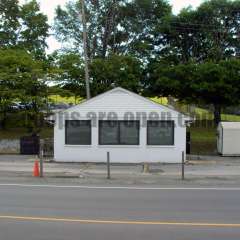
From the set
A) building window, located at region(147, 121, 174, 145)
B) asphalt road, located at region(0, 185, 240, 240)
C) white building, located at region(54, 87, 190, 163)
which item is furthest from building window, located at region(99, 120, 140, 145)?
asphalt road, located at region(0, 185, 240, 240)

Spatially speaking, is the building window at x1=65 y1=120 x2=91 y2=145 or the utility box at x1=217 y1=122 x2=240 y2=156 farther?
the utility box at x1=217 y1=122 x2=240 y2=156

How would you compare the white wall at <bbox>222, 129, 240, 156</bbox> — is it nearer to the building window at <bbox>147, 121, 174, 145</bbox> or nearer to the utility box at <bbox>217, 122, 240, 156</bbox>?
the utility box at <bbox>217, 122, 240, 156</bbox>

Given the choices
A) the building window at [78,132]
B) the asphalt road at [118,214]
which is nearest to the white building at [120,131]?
the building window at [78,132]

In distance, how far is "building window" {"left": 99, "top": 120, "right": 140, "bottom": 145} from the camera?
28172 mm

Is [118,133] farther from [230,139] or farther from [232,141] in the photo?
[232,141]

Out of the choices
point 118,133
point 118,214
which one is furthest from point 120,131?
point 118,214

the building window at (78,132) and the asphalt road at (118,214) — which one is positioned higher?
the building window at (78,132)

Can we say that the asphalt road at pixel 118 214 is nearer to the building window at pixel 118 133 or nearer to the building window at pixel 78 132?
the building window at pixel 118 133

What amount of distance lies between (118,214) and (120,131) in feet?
52.4

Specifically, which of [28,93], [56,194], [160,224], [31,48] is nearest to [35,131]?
[28,93]

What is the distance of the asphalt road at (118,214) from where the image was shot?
33.2 feet

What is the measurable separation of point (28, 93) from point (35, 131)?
2998 mm

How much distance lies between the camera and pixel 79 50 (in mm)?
52406

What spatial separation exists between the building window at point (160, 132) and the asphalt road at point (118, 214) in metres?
10.6
